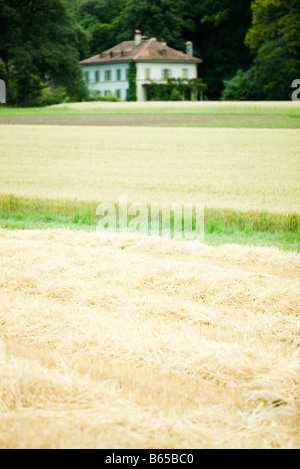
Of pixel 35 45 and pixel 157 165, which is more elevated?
pixel 35 45

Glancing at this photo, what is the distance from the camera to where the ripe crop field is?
2977mm

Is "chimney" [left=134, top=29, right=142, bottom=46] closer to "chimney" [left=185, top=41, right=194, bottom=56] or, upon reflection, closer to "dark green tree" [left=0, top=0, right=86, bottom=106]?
"chimney" [left=185, top=41, right=194, bottom=56]

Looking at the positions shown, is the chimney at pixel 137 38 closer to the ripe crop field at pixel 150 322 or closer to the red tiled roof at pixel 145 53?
the red tiled roof at pixel 145 53

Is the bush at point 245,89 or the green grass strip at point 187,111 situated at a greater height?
the bush at point 245,89

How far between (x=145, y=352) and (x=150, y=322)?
0.66 metres

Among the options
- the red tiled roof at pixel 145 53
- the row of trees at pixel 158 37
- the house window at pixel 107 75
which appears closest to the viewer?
the row of trees at pixel 158 37

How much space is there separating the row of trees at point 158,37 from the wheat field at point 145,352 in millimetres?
29506

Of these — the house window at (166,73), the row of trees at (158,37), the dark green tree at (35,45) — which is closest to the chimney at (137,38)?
the row of trees at (158,37)

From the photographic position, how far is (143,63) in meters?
54.1

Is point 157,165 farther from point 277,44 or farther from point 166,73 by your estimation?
point 166,73

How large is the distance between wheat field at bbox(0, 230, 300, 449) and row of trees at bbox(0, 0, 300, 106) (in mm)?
29506

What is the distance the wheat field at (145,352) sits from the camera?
2.92 metres

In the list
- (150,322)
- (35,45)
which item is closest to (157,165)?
(150,322)

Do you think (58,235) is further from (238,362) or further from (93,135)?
(93,135)
